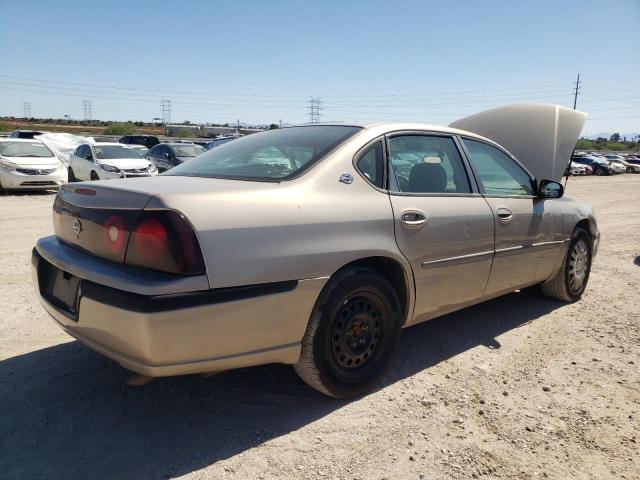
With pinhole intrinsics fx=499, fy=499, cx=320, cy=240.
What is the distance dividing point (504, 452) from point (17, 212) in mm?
10170

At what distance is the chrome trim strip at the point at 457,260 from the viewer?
3188 mm

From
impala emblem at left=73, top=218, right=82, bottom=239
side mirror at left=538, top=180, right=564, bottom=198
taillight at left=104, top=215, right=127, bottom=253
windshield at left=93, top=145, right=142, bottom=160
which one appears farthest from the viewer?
windshield at left=93, top=145, right=142, bottom=160

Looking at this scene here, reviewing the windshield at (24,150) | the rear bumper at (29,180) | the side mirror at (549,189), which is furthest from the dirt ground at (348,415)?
the windshield at (24,150)

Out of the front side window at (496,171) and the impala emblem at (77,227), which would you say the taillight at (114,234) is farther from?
the front side window at (496,171)

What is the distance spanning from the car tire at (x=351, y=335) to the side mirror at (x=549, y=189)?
2029 millimetres

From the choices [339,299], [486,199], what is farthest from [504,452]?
[486,199]

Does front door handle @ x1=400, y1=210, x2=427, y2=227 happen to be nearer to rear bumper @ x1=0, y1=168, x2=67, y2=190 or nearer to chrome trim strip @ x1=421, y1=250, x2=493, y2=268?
chrome trim strip @ x1=421, y1=250, x2=493, y2=268

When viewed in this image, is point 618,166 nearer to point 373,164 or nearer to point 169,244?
point 373,164

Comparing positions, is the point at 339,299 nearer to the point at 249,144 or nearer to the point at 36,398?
the point at 249,144

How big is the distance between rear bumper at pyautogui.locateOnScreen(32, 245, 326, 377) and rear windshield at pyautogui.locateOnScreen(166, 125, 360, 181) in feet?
2.37

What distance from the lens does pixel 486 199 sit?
3.69 meters

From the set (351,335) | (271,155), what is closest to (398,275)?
(351,335)

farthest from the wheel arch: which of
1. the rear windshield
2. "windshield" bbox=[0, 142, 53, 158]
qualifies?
"windshield" bbox=[0, 142, 53, 158]

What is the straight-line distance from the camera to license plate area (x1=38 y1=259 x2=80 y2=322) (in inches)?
99.1
